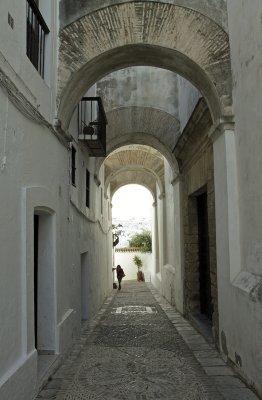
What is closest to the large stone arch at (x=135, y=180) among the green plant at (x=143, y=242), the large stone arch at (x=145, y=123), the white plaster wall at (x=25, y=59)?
the large stone arch at (x=145, y=123)

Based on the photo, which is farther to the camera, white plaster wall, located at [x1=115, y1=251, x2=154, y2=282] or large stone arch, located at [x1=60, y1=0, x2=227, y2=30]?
white plaster wall, located at [x1=115, y1=251, x2=154, y2=282]

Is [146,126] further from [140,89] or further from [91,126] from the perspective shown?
[91,126]

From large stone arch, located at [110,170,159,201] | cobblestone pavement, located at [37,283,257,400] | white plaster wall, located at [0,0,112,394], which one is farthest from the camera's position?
large stone arch, located at [110,170,159,201]

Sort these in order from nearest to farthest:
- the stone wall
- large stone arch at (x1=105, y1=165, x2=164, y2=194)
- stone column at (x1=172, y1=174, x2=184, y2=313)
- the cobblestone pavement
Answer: the cobblestone pavement < the stone wall < stone column at (x1=172, y1=174, x2=184, y2=313) < large stone arch at (x1=105, y1=165, x2=164, y2=194)

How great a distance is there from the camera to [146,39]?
6.05m

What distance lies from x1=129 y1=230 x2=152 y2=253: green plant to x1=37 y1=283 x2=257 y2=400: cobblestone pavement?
71.1ft

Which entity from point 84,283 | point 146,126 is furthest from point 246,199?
point 146,126

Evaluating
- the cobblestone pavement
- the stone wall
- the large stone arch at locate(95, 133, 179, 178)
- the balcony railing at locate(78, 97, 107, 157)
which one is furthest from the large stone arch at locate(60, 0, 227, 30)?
the large stone arch at locate(95, 133, 179, 178)

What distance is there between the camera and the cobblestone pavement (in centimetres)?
449

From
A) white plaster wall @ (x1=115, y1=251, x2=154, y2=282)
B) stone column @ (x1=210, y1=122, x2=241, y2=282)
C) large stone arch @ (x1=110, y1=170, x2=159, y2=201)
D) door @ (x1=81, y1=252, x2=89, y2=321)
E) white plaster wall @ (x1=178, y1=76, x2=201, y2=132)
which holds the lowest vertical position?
white plaster wall @ (x1=115, y1=251, x2=154, y2=282)

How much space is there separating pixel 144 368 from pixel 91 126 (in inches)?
191

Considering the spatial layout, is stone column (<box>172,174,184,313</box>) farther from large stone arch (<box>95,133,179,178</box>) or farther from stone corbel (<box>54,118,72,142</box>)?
stone corbel (<box>54,118,72,142</box>)

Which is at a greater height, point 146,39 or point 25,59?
point 146,39

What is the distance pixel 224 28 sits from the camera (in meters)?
5.93
